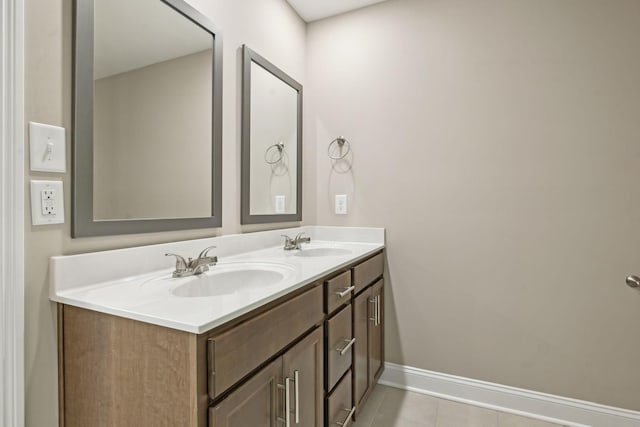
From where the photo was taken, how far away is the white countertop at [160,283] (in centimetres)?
76

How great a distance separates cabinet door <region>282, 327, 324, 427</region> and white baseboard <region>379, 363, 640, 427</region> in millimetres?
974

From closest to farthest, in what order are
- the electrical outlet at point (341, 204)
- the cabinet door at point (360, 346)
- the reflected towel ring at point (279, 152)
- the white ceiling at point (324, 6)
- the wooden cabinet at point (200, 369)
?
the wooden cabinet at point (200, 369)
the cabinet door at point (360, 346)
the reflected towel ring at point (279, 152)
the white ceiling at point (324, 6)
the electrical outlet at point (341, 204)

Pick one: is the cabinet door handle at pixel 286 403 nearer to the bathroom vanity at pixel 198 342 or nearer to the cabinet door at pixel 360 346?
the bathroom vanity at pixel 198 342

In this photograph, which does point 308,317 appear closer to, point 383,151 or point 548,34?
point 383,151

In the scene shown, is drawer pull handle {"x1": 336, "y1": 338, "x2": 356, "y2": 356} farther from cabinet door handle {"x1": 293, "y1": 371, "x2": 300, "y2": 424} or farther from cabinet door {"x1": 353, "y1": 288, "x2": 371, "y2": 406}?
cabinet door handle {"x1": 293, "y1": 371, "x2": 300, "y2": 424}

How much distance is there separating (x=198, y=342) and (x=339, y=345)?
815 millimetres

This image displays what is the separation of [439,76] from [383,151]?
53 centimetres

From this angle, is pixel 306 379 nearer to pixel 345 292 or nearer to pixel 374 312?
pixel 345 292

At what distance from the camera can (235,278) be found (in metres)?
1.30

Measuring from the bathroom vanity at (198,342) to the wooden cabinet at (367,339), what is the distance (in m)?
0.19

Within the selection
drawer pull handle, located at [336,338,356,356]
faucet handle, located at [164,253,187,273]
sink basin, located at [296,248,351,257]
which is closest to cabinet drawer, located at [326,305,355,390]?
drawer pull handle, located at [336,338,356,356]

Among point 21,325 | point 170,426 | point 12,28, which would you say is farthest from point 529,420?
point 12,28

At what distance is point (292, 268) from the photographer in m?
1.29

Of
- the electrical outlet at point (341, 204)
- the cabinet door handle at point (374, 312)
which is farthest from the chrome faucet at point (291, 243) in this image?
the cabinet door handle at point (374, 312)
